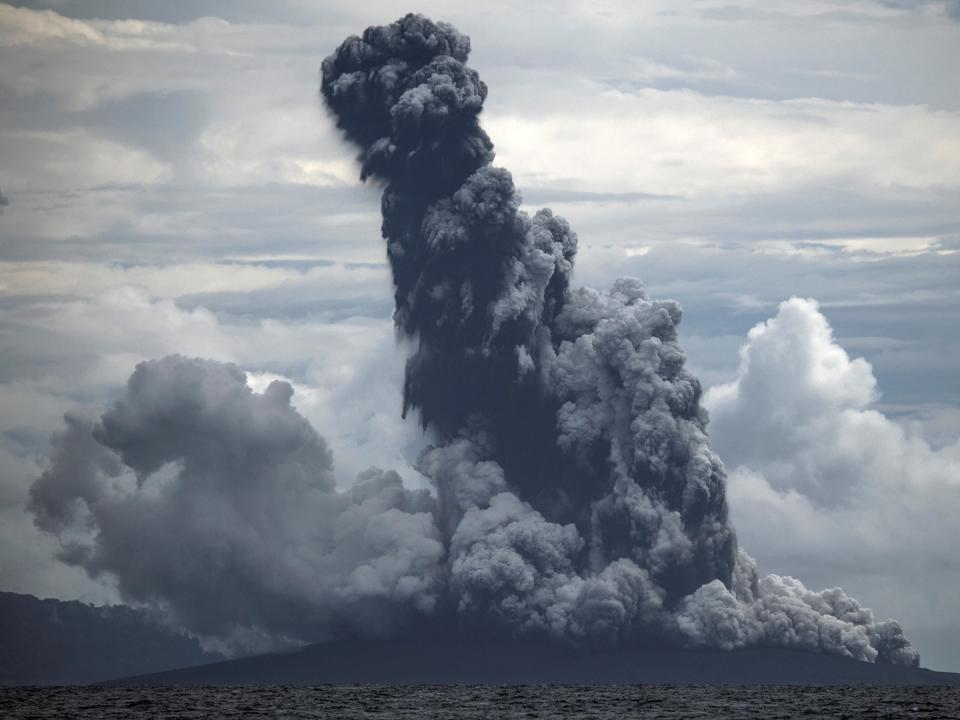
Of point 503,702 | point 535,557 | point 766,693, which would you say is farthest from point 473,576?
point 766,693

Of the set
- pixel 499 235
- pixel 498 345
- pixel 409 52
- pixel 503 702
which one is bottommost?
pixel 503 702

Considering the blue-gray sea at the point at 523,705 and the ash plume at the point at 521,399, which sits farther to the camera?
the ash plume at the point at 521,399

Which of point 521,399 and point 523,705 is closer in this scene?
point 523,705

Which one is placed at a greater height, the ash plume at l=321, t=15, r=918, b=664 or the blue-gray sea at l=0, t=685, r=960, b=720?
the ash plume at l=321, t=15, r=918, b=664

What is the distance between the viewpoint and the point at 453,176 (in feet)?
643

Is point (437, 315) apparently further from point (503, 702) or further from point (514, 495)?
point (503, 702)

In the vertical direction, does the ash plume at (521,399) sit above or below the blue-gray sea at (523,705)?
above

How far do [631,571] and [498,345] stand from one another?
3003 centimetres

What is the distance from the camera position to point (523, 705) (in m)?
166

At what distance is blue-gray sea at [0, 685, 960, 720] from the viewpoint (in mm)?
150500

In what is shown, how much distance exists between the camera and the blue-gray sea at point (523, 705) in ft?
494

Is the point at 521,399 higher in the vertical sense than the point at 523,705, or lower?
higher

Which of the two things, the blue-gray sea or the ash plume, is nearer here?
the blue-gray sea

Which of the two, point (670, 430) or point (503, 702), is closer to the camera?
point (503, 702)
